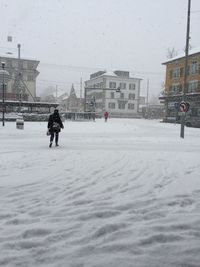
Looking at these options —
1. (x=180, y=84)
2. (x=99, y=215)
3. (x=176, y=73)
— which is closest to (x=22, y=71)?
(x=176, y=73)

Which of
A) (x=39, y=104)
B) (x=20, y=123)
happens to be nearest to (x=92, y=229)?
(x=20, y=123)

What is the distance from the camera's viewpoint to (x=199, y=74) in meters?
47.4

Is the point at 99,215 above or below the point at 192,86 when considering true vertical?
below

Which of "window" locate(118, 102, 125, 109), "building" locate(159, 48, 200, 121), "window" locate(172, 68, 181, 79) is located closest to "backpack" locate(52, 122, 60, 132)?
"building" locate(159, 48, 200, 121)

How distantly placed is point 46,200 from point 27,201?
1.13 ft

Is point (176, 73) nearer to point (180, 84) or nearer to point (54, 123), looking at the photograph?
point (180, 84)

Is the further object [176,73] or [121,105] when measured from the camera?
[121,105]

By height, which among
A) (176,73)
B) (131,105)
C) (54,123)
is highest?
(176,73)

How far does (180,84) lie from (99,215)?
1976 inches

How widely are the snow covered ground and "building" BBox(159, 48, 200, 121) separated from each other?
37.9 metres

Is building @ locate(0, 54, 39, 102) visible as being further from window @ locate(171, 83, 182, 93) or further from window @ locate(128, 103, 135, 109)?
window @ locate(128, 103, 135, 109)

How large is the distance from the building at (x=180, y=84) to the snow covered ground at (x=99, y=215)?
37.9 m

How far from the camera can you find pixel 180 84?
171 feet

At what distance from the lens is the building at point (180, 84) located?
156ft
